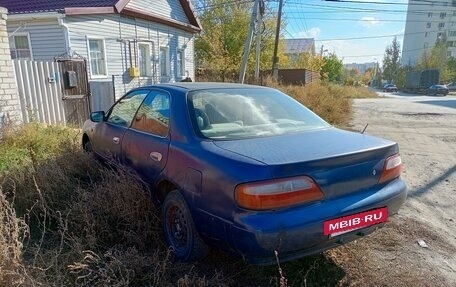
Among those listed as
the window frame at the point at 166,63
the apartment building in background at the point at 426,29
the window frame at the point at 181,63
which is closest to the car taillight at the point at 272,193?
the window frame at the point at 166,63

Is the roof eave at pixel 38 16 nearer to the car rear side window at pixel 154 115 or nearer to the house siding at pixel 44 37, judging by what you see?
the house siding at pixel 44 37

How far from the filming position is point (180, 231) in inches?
108

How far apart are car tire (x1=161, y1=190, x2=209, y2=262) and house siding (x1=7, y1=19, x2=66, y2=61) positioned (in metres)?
10.5

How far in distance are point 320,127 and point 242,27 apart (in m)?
24.2

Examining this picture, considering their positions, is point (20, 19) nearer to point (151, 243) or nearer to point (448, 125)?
point (151, 243)

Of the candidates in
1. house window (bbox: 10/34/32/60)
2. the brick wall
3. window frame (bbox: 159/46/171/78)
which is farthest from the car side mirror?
window frame (bbox: 159/46/171/78)

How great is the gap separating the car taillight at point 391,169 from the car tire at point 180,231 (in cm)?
150

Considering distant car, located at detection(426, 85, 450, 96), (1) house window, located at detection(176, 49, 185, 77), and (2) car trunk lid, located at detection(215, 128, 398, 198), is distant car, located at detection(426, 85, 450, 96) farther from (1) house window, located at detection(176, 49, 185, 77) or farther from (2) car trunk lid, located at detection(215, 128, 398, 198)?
(2) car trunk lid, located at detection(215, 128, 398, 198)

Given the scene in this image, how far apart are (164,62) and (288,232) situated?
15976 mm

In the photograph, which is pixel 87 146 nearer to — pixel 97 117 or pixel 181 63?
pixel 97 117

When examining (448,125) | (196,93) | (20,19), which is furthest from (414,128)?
(20,19)

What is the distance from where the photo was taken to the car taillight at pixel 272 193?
2049 mm

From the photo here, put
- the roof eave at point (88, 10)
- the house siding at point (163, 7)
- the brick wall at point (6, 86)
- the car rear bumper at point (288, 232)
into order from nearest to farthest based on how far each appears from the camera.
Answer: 1. the car rear bumper at point (288, 232)
2. the brick wall at point (6, 86)
3. the roof eave at point (88, 10)
4. the house siding at point (163, 7)

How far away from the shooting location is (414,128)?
34.3 feet
